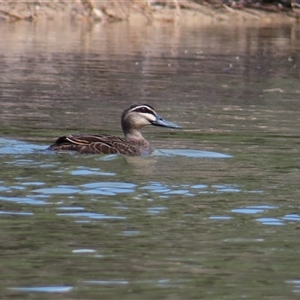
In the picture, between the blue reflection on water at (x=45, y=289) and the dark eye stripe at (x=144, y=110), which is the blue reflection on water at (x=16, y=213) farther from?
the dark eye stripe at (x=144, y=110)

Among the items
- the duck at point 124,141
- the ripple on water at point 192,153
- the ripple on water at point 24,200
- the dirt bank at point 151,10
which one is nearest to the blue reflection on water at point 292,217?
the ripple on water at point 24,200

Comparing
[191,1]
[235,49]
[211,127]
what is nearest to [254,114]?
[211,127]

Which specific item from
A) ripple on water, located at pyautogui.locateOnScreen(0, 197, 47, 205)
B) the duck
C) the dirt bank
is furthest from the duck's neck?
the dirt bank

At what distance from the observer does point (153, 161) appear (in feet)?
40.7

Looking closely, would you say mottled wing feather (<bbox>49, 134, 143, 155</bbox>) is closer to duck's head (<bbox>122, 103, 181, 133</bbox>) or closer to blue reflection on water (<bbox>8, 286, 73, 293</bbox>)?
duck's head (<bbox>122, 103, 181, 133</bbox>)

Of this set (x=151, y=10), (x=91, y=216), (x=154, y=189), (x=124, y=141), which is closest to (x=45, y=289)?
A: (x=91, y=216)

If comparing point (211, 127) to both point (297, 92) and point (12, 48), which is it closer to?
point (297, 92)

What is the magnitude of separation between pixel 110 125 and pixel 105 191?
5.52 meters

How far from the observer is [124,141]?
43.3 feet

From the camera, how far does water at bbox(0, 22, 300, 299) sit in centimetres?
713

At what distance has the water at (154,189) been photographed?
7.13m

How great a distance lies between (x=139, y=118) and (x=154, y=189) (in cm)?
350

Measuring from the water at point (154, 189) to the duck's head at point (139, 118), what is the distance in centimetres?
34

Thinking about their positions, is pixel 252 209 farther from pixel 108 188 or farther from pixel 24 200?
pixel 24 200
